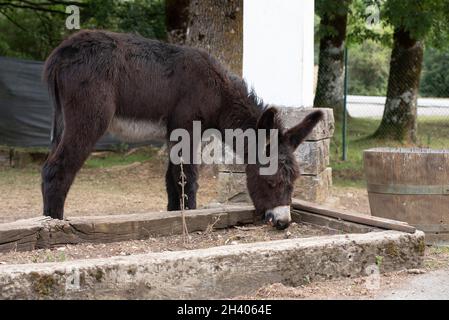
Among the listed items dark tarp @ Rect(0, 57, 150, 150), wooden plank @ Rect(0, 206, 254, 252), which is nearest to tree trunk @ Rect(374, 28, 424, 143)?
dark tarp @ Rect(0, 57, 150, 150)

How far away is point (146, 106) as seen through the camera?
5.77m

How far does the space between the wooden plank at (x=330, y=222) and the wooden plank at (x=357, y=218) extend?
3 centimetres

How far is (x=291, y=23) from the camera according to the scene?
22.5 ft

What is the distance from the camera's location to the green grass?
11859mm

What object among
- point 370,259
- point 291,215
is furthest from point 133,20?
point 370,259

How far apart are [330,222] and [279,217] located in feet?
1.46

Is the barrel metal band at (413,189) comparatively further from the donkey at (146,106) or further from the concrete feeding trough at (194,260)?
the donkey at (146,106)

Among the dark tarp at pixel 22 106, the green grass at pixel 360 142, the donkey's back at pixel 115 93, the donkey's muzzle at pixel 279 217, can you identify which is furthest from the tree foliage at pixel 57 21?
the donkey's muzzle at pixel 279 217

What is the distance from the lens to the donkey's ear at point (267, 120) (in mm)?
5414

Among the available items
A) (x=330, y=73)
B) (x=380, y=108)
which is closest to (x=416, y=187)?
(x=330, y=73)

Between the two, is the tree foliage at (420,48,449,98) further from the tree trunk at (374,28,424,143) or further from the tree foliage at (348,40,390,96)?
the tree trunk at (374,28,424,143)

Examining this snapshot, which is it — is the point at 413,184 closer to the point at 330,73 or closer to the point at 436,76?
the point at 330,73

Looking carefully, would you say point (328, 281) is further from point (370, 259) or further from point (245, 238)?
point (245, 238)

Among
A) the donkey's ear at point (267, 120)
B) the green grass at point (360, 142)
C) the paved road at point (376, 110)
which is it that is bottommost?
the green grass at point (360, 142)
